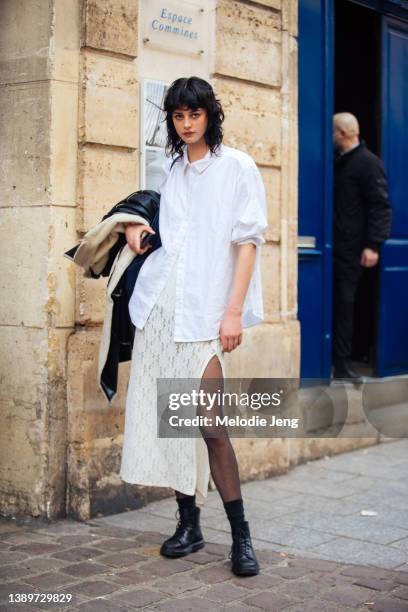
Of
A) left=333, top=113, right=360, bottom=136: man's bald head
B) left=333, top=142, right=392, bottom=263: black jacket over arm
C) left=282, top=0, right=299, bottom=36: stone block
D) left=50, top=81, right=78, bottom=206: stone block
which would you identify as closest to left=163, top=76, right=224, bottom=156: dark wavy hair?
left=50, top=81, right=78, bottom=206: stone block

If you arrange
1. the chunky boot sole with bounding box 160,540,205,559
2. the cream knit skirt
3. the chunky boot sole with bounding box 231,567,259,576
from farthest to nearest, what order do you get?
the chunky boot sole with bounding box 160,540,205,559
the cream knit skirt
the chunky boot sole with bounding box 231,567,259,576

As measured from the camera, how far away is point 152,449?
434cm


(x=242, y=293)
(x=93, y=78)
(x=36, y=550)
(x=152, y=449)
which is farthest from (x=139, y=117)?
(x=36, y=550)

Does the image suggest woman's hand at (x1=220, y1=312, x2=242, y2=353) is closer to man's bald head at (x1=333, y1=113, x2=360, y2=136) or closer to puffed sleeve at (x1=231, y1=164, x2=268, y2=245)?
puffed sleeve at (x1=231, y1=164, x2=268, y2=245)

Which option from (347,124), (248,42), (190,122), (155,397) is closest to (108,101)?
(190,122)

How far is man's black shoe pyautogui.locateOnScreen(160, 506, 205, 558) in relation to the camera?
4438 millimetres

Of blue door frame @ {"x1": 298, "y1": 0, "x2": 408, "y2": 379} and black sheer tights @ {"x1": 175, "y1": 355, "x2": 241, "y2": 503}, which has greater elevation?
blue door frame @ {"x1": 298, "y1": 0, "x2": 408, "y2": 379}

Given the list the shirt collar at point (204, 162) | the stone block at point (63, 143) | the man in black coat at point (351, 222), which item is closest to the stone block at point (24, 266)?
the stone block at point (63, 143)

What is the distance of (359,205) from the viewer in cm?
767

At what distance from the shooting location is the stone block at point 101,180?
202 inches

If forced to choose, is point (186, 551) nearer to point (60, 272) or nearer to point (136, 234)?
point (136, 234)

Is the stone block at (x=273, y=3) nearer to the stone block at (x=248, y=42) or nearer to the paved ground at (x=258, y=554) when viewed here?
Answer: the stone block at (x=248, y=42)

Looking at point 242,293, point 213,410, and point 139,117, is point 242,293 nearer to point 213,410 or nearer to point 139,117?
point 213,410

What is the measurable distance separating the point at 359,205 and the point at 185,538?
3.88 metres
